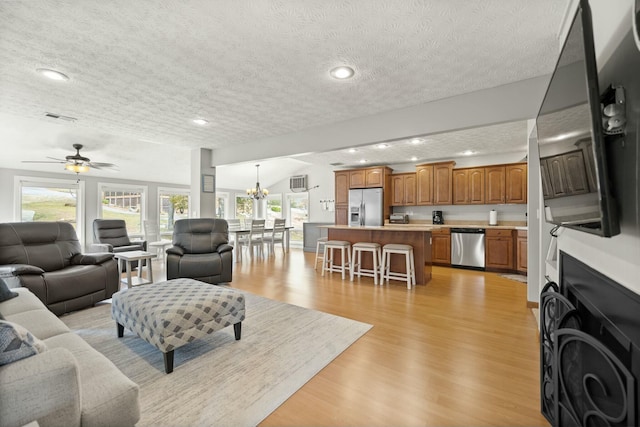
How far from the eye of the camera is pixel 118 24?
1812mm

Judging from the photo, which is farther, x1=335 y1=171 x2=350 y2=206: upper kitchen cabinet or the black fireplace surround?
x1=335 y1=171 x2=350 y2=206: upper kitchen cabinet

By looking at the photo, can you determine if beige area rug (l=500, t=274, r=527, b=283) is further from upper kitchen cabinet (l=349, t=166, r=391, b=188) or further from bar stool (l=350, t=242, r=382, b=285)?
upper kitchen cabinet (l=349, t=166, r=391, b=188)

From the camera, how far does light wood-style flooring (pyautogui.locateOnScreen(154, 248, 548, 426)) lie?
1589 mm

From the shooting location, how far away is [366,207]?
6781mm

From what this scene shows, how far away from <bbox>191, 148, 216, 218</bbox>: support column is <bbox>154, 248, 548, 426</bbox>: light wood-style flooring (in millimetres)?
2093

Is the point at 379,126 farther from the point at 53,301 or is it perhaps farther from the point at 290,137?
the point at 53,301

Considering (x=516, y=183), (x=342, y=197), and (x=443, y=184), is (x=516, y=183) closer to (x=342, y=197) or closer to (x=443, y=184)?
(x=443, y=184)

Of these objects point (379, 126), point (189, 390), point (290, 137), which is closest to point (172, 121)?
point (290, 137)

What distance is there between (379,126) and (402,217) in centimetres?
354

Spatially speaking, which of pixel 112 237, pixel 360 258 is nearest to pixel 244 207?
pixel 112 237

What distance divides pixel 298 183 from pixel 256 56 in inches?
257

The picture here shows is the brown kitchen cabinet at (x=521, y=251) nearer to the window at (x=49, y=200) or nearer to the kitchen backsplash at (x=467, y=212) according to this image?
the kitchen backsplash at (x=467, y=212)

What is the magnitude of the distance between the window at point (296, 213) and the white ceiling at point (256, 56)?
16.6ft

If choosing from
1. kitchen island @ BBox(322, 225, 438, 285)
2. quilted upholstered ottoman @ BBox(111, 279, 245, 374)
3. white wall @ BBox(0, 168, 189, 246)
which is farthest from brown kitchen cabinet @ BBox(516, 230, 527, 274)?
white wall @ BBox(0, 168, 189, 246)
